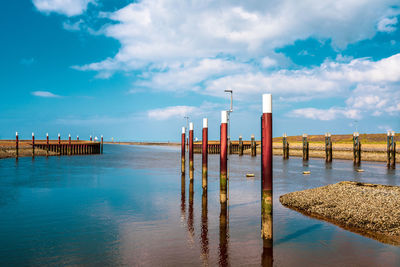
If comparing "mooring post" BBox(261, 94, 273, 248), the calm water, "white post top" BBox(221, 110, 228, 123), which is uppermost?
"white post top" BBox(221, 110, 228, 123)

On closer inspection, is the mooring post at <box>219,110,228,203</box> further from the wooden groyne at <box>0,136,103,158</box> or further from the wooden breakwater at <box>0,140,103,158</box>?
the wooden breakwater at <box>0,140,103,158</box>

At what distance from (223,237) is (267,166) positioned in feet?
10.8

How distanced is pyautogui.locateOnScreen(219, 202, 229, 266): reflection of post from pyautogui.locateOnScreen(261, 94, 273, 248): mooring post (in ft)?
4.33

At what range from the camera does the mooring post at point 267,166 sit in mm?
9203

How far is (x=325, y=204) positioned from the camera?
1432 cm

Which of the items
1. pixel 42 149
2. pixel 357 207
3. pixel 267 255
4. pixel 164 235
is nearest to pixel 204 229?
pixel 164 235

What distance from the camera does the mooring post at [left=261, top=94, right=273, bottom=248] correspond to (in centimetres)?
920

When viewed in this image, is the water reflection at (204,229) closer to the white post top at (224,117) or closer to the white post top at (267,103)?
the white post top at (224,117)

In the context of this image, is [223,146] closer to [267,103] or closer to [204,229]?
[204,229]

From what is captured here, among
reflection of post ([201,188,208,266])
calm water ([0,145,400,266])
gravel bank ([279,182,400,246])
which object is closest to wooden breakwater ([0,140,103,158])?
calm water ([0,145,400,266])

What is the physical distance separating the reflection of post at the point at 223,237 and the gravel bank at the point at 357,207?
3612 mm

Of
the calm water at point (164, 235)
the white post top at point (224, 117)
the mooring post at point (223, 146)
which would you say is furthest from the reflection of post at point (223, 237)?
the white post top at point (224, 117)

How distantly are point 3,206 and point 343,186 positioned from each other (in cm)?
1922

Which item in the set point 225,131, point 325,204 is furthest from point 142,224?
point 325,204
